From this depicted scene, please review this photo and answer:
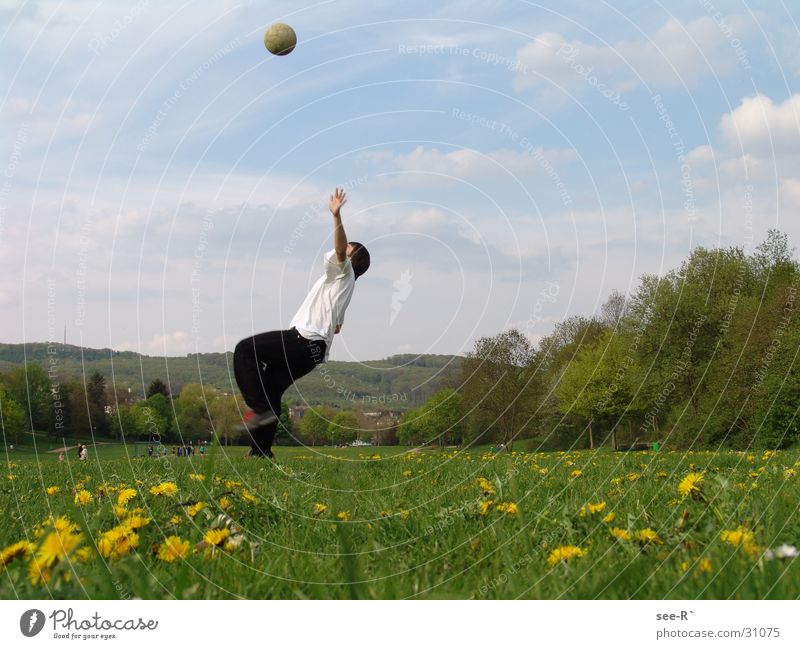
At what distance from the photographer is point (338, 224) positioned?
755 centimetres

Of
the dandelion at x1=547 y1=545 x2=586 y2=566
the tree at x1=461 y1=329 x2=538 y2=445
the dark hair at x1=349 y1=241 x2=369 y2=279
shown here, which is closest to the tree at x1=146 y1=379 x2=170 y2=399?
the dark hair at x1=349 y1=241 x2=369 y2=279

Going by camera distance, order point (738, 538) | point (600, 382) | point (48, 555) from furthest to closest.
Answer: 1. point (600, 382)
2. point (738, 538)
3. point (48, 555)

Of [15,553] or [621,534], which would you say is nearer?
[15,553]

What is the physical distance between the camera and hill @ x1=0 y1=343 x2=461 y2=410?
6219 millimetres

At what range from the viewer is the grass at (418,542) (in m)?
3.40

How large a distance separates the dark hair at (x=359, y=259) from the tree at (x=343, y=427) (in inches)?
94.0

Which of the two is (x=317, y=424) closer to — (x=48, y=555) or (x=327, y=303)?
(x=327, y=303)

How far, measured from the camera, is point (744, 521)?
14.8 feet

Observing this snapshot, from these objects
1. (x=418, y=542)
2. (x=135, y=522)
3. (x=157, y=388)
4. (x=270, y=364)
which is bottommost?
(x=418, y=542)

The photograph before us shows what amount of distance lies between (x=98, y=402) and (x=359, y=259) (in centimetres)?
394

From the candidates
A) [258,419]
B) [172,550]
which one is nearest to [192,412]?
[258,419]

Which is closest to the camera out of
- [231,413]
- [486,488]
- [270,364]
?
[486,488]

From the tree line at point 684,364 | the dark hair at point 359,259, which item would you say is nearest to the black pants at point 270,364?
the dark hair at point 359,259

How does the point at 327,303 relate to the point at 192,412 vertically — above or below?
above
